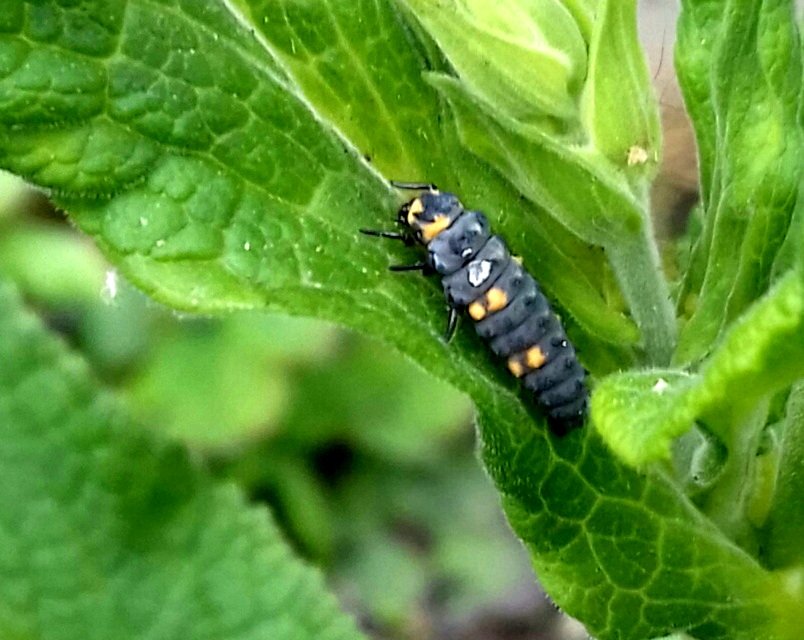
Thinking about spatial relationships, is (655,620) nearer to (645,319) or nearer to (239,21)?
(645,319)

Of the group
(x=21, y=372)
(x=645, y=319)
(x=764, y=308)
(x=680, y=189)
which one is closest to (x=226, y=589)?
(x=21, y=372)

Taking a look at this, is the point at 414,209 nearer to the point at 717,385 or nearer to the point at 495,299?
the point at 495,299

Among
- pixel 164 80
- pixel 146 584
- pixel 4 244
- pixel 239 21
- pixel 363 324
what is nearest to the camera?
pixel 363 324

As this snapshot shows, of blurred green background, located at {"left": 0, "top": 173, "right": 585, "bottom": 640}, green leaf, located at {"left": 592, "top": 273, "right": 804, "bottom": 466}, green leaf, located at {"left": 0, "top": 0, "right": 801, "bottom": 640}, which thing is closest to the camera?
green leaf, located at {"left": 592, "top": 273, "right": 804, "bottom": 466}

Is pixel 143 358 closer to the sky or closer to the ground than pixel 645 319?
closer to the ground

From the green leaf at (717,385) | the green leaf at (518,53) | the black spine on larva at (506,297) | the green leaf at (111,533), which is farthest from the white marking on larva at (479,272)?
the green leaf at (111,533)

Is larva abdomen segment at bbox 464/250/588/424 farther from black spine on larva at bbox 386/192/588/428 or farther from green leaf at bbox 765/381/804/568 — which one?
green leaf at bbox 765/381/804/568

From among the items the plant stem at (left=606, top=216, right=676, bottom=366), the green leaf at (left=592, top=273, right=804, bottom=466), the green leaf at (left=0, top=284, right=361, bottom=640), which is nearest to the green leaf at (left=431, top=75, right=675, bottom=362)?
the plant stem at (left=606, top=216, right=676, bottom=366)

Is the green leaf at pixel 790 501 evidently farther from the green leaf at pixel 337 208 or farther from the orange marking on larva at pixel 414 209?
the orange marking on larva at pixel 414 209
